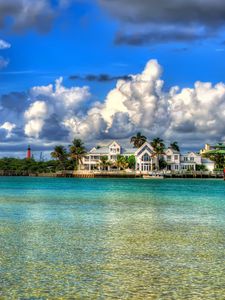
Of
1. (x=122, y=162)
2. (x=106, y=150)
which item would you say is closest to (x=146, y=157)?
(x=122, y=162)

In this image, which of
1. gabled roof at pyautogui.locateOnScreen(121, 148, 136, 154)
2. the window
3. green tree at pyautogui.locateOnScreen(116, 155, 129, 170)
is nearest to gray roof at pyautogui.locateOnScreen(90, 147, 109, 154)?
gabled roof at pyautogui.locateOnScreen(121, 148, 136, 154)

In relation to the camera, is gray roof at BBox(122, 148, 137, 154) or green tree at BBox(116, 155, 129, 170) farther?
gray roof at BBox(122, 148, 137, 154)

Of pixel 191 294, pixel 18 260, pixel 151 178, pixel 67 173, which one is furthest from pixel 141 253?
pixel 67 173

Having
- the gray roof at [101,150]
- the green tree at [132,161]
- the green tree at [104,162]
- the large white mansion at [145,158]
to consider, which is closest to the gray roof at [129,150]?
the large white mansion at [145,158]

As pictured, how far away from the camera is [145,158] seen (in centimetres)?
17888

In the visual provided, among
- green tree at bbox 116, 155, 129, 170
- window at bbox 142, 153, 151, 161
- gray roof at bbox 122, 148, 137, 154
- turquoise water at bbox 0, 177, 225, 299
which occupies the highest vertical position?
gray roof at bbox 122, 148, 137, 154

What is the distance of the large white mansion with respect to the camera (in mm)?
178375

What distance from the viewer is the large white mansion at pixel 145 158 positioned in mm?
178375

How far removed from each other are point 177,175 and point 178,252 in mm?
156741

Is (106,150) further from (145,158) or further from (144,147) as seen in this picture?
(144,147)

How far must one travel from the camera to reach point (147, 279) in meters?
14.8

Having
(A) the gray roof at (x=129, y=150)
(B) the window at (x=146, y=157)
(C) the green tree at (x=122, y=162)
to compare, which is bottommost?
(C) the green tree at (x=122, y=162)

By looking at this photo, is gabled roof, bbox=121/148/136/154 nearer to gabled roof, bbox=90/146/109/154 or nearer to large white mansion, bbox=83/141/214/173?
large white mansion, bbox=83/141/214/173

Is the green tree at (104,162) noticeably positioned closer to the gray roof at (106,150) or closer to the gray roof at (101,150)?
the gray roof at (101,150)
